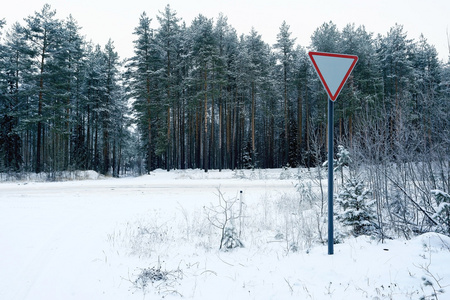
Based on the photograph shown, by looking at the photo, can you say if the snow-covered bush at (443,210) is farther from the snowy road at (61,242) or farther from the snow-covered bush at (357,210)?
the snowy road at (61,242)

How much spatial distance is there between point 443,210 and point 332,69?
2881mm

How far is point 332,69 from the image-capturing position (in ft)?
12.9

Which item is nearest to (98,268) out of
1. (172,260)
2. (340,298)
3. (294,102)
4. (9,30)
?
(172,260)

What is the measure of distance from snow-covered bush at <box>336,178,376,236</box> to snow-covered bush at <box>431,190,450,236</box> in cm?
99

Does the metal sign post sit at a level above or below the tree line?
below

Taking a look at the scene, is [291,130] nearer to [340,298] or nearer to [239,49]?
[239,49]

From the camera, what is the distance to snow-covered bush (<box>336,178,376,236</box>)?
4.97m

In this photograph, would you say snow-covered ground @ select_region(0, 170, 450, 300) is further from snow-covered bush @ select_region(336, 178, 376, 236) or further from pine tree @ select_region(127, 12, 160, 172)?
pine tree @ select_region(127, 12, 160, 172)

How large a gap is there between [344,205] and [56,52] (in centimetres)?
2795

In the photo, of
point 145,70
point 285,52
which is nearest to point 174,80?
point 145,70

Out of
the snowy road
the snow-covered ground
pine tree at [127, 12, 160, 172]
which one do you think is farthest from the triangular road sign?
pine tree at [127, 12, 160, 172]

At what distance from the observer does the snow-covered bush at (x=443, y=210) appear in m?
3.92

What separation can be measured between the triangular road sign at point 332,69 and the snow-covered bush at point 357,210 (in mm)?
2259

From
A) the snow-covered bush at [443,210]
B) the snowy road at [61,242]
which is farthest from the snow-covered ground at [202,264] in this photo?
the snow-covered bush at [443,210]
